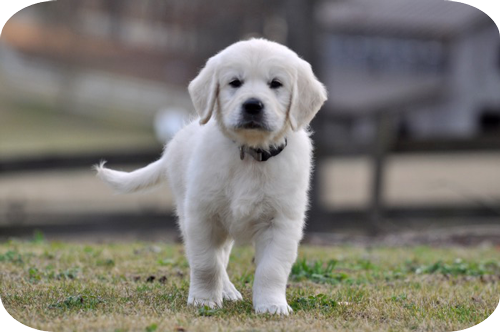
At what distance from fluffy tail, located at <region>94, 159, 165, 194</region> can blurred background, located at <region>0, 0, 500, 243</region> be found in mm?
482

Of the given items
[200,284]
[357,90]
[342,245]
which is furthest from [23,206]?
[357,90]

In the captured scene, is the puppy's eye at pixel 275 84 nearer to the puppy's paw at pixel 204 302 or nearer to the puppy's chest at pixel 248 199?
the puppy's chest at pixel 248 199

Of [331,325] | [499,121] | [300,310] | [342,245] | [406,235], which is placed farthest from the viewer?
[499,121]

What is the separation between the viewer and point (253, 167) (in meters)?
4.49

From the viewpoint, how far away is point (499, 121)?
18344mm

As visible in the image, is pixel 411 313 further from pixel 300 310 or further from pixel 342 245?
pixel 342 245

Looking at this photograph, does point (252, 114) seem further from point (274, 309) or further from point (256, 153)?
point (274, 309)

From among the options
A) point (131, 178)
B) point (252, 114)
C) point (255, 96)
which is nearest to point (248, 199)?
point (252, 114)

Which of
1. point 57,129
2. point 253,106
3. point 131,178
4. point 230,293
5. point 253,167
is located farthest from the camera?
point 57,129

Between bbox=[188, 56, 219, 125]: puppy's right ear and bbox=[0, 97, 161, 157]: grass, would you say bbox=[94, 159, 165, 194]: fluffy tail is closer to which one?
bbox=[188, 56, 219, 125]: puppy's right ear

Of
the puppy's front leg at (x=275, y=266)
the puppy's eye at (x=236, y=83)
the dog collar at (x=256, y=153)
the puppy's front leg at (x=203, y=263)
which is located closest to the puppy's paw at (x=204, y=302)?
the puppy's front leg at (x=203, y=263)

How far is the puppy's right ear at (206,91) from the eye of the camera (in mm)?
4477

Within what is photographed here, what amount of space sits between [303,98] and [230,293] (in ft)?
4.81

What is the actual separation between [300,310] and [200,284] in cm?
67
